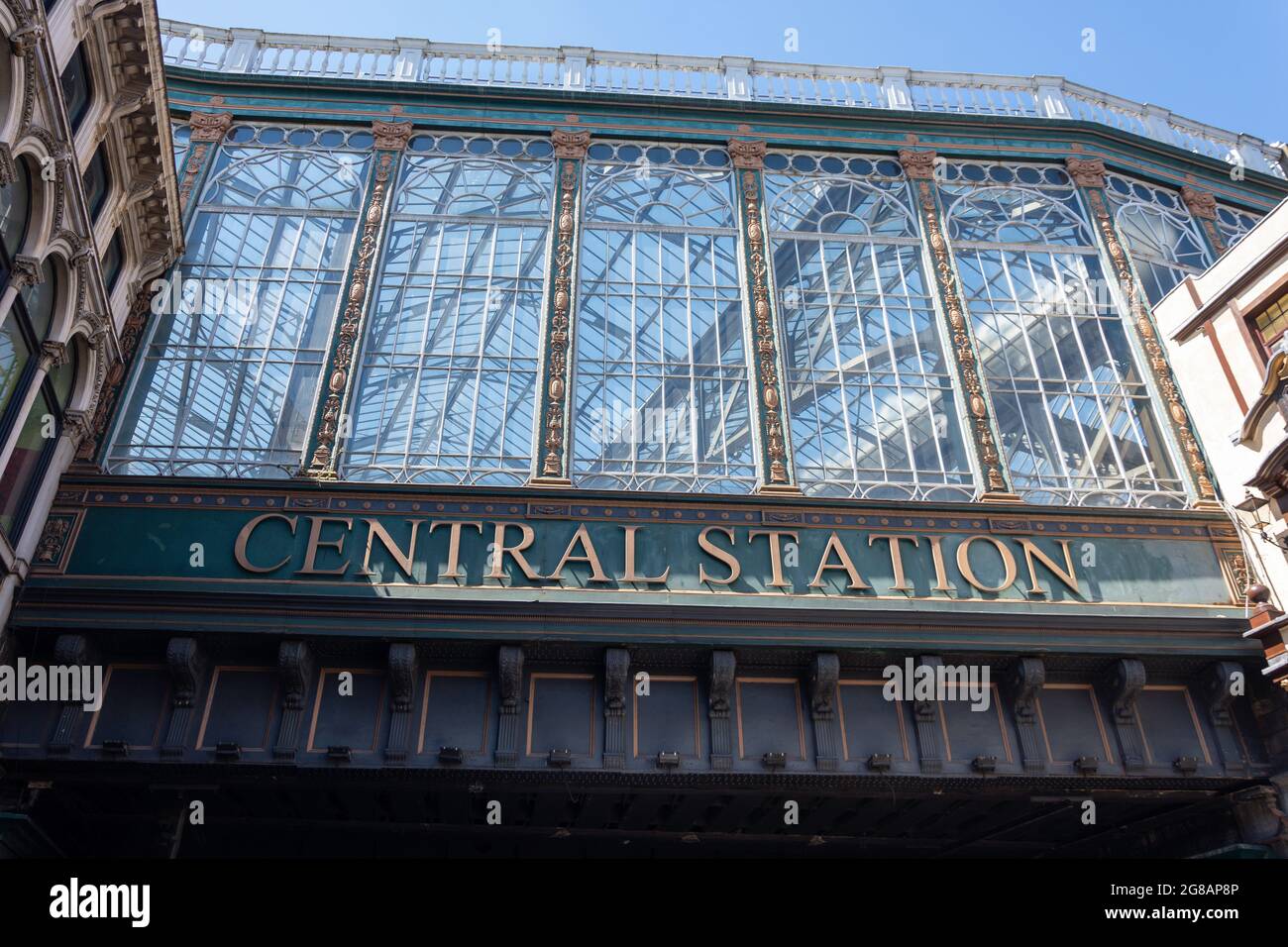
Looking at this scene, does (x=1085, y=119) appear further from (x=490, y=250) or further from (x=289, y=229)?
(x=289, y=229)

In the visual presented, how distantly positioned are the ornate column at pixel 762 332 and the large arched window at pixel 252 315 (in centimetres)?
620

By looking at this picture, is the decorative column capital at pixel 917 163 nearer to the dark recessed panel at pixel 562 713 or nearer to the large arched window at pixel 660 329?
the large arched window at pixel 660 329

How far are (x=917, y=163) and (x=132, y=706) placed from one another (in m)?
14.5

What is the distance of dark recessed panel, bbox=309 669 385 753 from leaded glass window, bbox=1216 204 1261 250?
52.9 feet

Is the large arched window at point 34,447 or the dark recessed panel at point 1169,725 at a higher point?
the large arched window at point 34,447

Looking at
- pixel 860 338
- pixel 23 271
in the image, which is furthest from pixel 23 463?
pixel 860 338

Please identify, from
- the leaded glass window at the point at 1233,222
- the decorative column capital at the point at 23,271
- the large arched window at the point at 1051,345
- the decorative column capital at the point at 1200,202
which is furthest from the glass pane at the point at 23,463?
the leaded glass window at the point at 1233,222

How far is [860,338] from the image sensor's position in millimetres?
15469

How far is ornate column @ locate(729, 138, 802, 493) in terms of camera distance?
13883 mm

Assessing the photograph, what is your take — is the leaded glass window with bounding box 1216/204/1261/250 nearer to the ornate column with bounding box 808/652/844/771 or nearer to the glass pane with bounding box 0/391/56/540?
the ornate column with bounding box 808/652/844/771

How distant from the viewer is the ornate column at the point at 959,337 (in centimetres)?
1404
